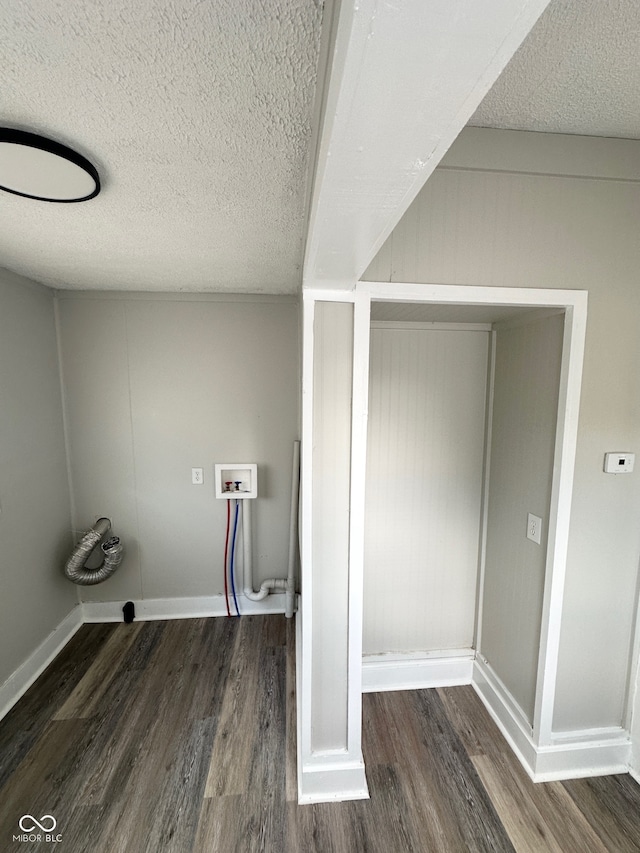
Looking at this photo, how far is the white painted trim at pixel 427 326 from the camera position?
5.90 ft

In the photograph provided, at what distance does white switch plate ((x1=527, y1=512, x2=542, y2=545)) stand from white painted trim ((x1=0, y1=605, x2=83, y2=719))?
277cm

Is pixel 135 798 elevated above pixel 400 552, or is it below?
below

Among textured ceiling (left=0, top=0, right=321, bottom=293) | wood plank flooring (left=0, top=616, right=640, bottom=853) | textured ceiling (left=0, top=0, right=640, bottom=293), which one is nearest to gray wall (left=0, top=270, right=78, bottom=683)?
wood plank flooring (left=0, top=616, right=640, bottom=853)

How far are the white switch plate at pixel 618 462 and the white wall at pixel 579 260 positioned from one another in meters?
0.03

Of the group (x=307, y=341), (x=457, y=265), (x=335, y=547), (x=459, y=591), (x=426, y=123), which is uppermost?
(x=457, y=265)

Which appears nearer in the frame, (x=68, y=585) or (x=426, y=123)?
(x=426, y=123)

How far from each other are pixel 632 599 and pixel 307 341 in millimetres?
1779

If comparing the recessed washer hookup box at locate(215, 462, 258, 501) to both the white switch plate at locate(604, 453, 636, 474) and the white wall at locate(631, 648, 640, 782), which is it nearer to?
the white switch plate at locate(604, 453, 636, 474)

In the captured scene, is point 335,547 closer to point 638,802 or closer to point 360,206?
point 360,206

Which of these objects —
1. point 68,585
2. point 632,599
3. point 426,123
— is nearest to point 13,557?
point 68,585

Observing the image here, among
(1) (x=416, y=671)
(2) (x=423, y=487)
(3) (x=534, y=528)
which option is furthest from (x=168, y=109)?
(1) (x=416, y=671)

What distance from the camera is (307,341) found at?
50.5 inches

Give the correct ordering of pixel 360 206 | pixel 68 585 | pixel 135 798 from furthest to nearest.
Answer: pixel 68 585 → pixel 135 798 → pixel 360 206

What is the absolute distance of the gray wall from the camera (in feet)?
6.10
